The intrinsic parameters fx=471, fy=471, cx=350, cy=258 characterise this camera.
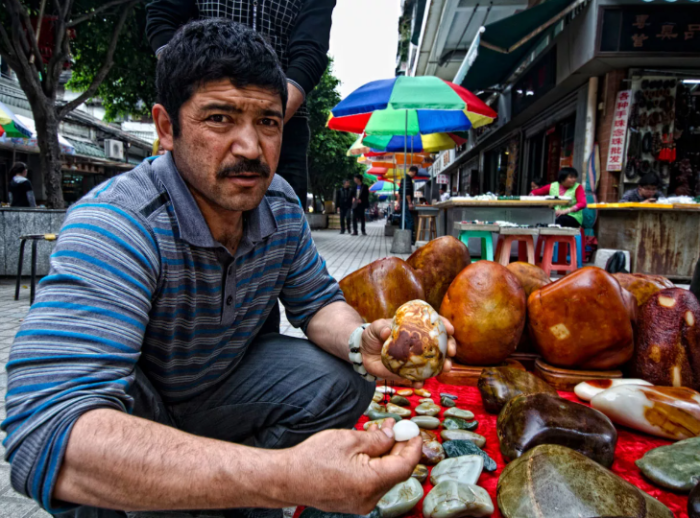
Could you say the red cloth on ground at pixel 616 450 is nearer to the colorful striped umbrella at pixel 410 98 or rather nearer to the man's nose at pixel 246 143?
the man's nose at pixel 246 143

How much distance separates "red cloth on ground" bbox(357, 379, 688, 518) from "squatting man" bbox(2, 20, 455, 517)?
0.48 metres

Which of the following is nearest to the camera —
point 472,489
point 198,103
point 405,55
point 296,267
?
point 198,103

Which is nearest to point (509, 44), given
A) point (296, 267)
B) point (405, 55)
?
point (296, 267)

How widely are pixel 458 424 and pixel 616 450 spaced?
565 mm

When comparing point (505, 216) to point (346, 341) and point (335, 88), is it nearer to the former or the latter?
point (346, 341)

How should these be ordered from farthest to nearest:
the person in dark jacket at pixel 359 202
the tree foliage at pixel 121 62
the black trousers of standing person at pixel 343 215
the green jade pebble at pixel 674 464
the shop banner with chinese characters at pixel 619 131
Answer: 1. the black trousers of standing person at pixel 343 215
2. the person in dark jacket at pixel 359 202
3. the tree foliage at pixel 121 62
4. the shop banner with chinese characters at pixel 619 131
5. the green jade pebble at pixel 674 464

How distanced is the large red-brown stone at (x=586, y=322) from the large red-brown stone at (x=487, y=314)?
0.14m

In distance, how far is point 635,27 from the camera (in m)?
6.60

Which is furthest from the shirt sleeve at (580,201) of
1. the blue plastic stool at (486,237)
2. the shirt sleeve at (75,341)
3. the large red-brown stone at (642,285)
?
the shirt sleeve at (75,341)

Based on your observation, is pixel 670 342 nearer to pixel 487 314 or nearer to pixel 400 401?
pixel 487 314

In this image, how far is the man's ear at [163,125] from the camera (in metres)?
1.22

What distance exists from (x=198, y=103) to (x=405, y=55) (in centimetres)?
2964

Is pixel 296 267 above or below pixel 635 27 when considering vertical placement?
below

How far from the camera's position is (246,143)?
1.17 meters
